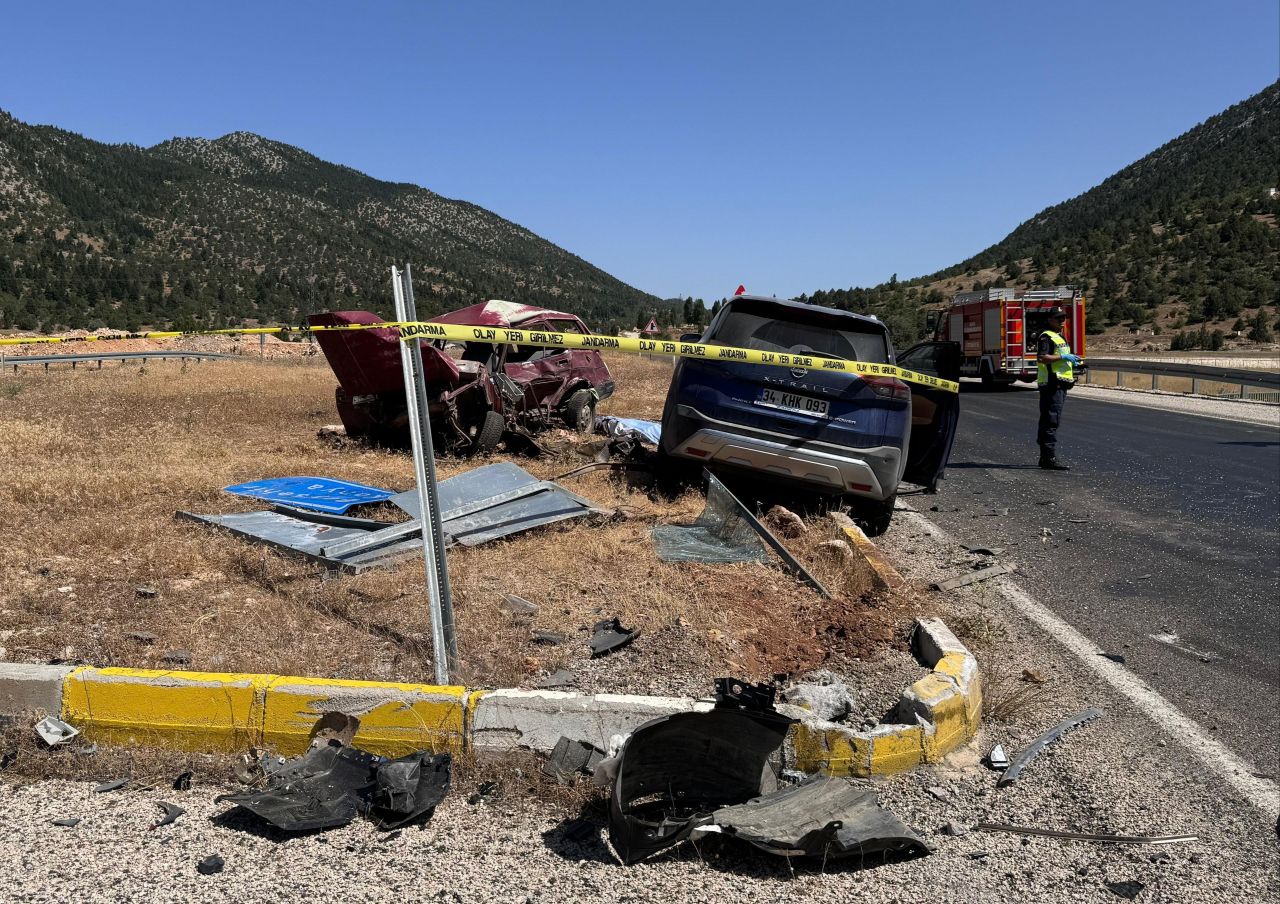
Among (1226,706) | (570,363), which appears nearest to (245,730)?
(1226,706)

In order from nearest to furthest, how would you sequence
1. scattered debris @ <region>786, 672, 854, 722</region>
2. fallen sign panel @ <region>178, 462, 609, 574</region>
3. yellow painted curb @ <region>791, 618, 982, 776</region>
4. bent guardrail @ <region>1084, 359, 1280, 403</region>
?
yellow painted curb @ <region>791, 618, 982, 776</region> < scattered debris @ <region>786, 672, 854, 722</region> < fallen sign panel @ <region>178, 462, 609, 574</region> < bent guardrail @ <region>1084, 359, 1280, 403</region>

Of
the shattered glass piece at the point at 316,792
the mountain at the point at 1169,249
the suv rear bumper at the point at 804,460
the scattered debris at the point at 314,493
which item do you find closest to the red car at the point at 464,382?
the scattered debris at the point at 314,493

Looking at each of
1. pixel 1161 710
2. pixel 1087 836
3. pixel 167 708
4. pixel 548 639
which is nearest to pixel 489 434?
pixel 548 639

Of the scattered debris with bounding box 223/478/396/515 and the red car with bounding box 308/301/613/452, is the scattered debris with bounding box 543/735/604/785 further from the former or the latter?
the red car with bounding box 308/301/613/452

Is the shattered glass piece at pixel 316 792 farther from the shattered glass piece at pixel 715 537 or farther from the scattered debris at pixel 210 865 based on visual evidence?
the shattered glass piece at pixel 715 537

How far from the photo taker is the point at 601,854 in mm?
2932

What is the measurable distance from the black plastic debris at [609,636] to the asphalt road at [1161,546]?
2.51m

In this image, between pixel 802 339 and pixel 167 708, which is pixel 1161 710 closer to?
pixel 802 339

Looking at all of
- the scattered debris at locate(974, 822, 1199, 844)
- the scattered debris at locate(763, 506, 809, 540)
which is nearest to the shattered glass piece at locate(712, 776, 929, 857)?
the scattered debris at locate(974, 822, 1199, 844)

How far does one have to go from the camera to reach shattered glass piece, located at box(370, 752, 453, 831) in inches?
122

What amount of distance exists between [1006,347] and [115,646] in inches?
1018

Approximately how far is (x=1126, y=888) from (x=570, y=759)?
1.81 metres

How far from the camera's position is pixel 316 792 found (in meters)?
3.21

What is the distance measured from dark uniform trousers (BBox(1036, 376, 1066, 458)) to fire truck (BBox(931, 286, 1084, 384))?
14.7 meters
